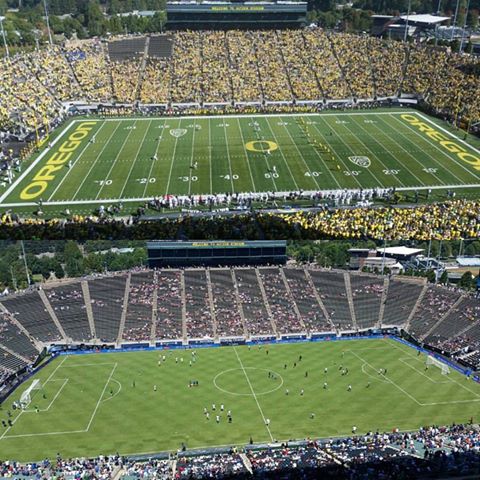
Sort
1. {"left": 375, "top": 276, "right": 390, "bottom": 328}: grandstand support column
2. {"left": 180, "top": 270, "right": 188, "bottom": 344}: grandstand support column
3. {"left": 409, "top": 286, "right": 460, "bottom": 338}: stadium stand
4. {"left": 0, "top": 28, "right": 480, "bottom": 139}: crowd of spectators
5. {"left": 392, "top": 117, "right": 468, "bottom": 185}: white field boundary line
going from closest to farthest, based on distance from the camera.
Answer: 1. {"left": 180, "top": 270, "right": 188, "bottom": 344}: grandstand support column
2. {"left": 409, "top": 286, "right": 460, "bottom": 338}: stadium stand
3. {"left": 375, "top": 276, "right": 390, "bottom": 328}: grandstand support column
4. {"left": 392, "top": 117, "right": 468, "bottom": 185}: white field boundary line
5. {"left": 0, "top": 28, "right": 480, "bottom": 139}: crowd of spectators

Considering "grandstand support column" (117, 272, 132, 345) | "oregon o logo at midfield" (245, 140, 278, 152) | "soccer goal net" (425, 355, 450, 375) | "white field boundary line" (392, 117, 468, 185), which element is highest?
"grandstand support column" (117, 272, 132, 345)

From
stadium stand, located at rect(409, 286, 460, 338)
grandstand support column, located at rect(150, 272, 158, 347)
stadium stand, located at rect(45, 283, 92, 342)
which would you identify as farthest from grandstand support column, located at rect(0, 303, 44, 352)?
stadium stand, located at rect(409, 286, 460, 338)

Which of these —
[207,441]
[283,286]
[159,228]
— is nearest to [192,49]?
[159,228]

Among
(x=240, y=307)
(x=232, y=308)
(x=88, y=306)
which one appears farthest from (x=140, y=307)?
(x=240, y=307)

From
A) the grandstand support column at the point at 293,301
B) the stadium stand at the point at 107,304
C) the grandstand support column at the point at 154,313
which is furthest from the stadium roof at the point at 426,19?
the stadium stand at the point at 107,304

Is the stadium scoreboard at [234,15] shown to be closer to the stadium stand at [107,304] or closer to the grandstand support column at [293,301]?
the grandstand support column at [293,301]

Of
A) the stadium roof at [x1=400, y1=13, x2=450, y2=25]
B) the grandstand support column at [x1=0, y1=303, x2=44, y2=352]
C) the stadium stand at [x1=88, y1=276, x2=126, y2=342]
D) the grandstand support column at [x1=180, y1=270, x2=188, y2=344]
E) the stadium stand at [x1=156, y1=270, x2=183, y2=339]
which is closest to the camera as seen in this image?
the grandstand support column at [x1=0, y1=303, x2=44, y2=352]

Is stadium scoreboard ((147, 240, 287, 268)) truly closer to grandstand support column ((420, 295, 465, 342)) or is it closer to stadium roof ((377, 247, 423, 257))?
stadium roof ((377, 247, 423, 257))
